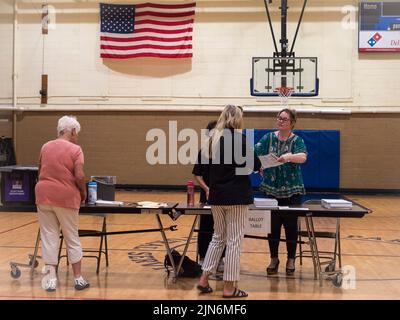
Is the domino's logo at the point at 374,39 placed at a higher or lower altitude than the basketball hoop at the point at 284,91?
higher

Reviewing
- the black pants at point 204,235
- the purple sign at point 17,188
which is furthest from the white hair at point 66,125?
the black pants at point 204,235

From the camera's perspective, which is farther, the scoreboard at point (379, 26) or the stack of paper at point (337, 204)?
the scoreboard at point (379, 26)

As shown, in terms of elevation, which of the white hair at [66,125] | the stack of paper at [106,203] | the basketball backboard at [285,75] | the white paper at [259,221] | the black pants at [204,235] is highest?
the basketball backboard at [285,75]

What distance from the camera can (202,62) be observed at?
52.2 feet

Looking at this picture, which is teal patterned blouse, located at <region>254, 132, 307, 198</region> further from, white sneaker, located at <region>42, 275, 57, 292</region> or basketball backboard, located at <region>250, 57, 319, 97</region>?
basketball backboard, located at <region>250, 57, 319, 97</region>

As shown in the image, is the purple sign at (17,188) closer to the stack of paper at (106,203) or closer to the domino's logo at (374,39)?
the stack of paper at (106,203)

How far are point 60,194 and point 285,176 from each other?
2.39 meters

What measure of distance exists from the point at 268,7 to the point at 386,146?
5.01 metres

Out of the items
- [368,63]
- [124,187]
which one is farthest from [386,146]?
[124,187]

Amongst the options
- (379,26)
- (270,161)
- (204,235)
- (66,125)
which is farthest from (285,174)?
(379,26)

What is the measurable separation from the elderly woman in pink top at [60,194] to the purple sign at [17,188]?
799 millimetres

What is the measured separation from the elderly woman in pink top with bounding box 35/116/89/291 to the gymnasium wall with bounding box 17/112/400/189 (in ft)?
34.9

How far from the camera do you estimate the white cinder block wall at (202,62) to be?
50.9 feet

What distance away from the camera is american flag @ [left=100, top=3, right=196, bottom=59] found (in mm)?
15812
